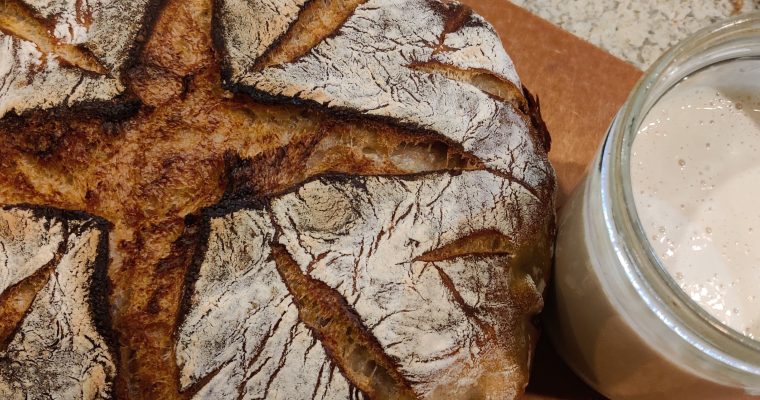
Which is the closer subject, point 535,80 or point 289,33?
point 289,33

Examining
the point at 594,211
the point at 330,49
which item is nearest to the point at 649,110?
the point at 594,211

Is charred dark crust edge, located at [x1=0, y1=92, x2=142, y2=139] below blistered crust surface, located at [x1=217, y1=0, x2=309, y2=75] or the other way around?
below

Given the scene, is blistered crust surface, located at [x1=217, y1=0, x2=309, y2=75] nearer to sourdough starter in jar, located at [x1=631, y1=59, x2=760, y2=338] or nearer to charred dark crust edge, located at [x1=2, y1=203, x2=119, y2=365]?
charred dark crust edge, located at [x1=2, y1=203, x2=119, y2=365]

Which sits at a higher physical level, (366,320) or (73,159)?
(73,159)

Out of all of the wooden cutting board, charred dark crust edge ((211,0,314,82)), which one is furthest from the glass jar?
charred dark crust edge ((211,0,314,82))

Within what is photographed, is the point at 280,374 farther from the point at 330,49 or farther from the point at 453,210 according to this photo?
the point at 330,49

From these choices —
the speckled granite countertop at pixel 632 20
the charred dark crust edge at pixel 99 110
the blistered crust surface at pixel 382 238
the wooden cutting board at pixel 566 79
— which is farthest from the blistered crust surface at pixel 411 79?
the speckled granite countertop at pixel 632 20

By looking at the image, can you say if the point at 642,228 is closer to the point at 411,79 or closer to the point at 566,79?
the point at 411,79

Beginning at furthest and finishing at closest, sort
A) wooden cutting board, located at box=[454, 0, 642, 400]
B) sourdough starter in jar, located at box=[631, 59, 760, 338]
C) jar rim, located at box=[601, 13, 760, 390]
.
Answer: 1. wooden cutting board, located at box=[454, 0, 642, 400]
2. sourdough starter in jar, located at box=[631, 59, 760, 338]
3. jar rim, located at box=[601, 13, 760, 390]
